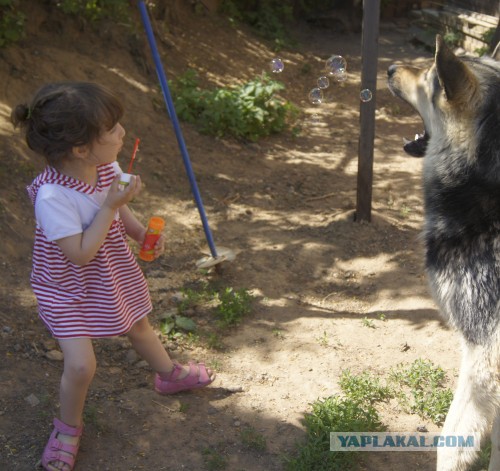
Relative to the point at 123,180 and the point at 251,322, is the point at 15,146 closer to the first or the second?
the point at 251,322

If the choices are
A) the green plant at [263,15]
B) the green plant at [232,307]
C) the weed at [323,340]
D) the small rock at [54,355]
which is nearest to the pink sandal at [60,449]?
the small rock at [54,355]

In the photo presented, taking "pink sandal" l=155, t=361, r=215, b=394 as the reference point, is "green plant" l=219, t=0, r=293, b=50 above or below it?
above

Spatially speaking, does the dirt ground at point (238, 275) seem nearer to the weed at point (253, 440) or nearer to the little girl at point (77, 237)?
the weed at point (253, 440)

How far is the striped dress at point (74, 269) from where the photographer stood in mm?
2754

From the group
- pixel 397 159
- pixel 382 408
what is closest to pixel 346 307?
pixel 382 408

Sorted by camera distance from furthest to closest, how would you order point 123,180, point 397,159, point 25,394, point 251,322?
point 397,159
point 251,322
point 25,394
point 123,180

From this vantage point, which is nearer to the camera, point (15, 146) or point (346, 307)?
point (346, 307)

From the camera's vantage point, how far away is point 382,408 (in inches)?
140

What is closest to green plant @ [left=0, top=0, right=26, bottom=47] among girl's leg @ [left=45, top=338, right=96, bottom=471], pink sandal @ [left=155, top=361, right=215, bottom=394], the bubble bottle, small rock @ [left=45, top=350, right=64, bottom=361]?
small rock @ [left=45, top=350, right=64, bottom=361]

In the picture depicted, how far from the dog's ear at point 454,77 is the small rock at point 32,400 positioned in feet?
8.49

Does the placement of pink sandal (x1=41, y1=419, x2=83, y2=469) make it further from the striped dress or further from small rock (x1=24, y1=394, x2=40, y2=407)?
the striped dress

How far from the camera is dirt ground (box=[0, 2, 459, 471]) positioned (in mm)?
3314

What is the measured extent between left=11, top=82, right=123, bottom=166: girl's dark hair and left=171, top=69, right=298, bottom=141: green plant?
→ 179 inches

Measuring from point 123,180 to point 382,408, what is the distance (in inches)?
76.1
